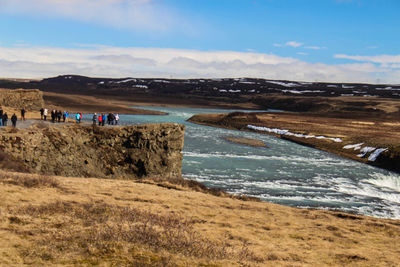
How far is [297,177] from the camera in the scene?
111ft

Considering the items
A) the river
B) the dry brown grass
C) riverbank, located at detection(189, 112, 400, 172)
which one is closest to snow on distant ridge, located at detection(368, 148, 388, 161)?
riverbank, located at detection(189, 112, 400, 172)

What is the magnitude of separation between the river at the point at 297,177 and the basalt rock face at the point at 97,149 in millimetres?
4643

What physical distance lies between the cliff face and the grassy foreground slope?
45299 millimetres

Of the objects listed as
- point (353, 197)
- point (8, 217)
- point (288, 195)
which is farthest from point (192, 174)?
point (8, 217)

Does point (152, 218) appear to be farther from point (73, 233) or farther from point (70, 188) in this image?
point (70, 188)

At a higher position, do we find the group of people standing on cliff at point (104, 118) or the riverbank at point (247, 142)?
the group of people standing on cliff at point (104, 118)

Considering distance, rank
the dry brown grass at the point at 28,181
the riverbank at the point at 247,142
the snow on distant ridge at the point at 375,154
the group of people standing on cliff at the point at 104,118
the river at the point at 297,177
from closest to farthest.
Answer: the dry brown grass at the point at 28,181 → the river at the point at 297,177 → the group of people standing on cliff at the point at 104,118 → the snow on distant ridge at the point at 375,154 → the riverbank at the point at 247,142

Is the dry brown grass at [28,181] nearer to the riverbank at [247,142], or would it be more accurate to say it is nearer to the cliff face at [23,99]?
the riverbank at [247,142]

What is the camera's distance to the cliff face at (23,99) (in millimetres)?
54438

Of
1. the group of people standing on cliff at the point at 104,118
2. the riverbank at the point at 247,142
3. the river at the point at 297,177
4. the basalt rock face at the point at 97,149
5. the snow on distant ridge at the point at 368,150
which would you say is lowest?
the river at the point at 297,177

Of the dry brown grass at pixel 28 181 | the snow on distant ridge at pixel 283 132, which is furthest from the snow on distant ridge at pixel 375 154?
the dry brown grass at pixel 28 181

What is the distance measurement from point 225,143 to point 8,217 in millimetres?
45599

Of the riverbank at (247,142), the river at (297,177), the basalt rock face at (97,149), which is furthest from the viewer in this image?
the riverbank at (247,142)

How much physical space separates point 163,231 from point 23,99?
54.5 m
